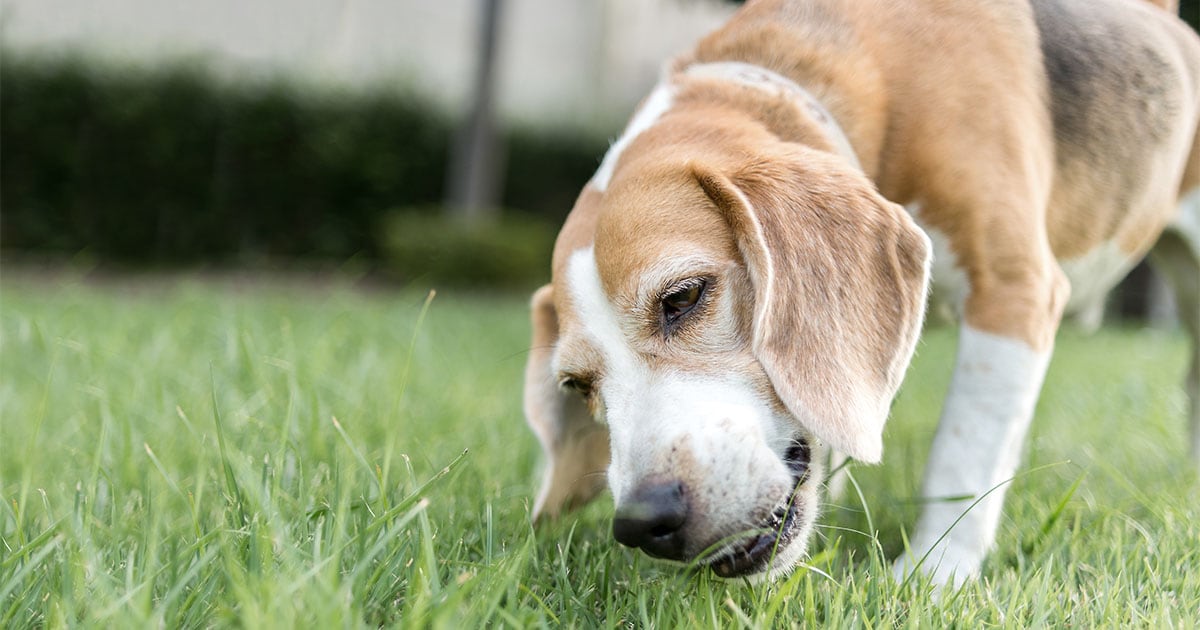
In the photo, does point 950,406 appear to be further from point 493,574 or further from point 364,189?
point 364,189

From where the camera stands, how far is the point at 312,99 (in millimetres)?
12836

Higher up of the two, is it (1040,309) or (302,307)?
(1040,309)

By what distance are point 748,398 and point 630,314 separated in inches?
13.0

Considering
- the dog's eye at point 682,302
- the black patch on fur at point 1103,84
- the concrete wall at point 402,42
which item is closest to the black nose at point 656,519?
the dog's eye at point 682,302

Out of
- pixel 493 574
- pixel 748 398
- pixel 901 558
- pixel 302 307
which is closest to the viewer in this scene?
pixel 493 574

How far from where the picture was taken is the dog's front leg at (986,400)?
8.06 feet

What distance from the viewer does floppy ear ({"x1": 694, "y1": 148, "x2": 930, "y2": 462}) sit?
2.05 m

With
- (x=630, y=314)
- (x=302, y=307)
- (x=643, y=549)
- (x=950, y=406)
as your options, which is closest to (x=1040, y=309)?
(x=950, y=406)

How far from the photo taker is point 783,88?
8.95ft

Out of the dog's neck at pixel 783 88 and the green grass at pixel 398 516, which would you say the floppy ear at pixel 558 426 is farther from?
the dog's neck at pixel 783 88

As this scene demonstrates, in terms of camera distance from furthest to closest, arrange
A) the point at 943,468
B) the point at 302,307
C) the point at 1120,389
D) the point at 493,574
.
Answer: the point at 302,307 < the point at 1120,389 < the point at 943,468 < the point at 493,574

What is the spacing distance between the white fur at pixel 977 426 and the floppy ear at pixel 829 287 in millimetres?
390

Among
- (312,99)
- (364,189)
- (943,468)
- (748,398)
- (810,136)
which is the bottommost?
(364,189)

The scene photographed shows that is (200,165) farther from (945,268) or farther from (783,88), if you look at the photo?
(945,268)
